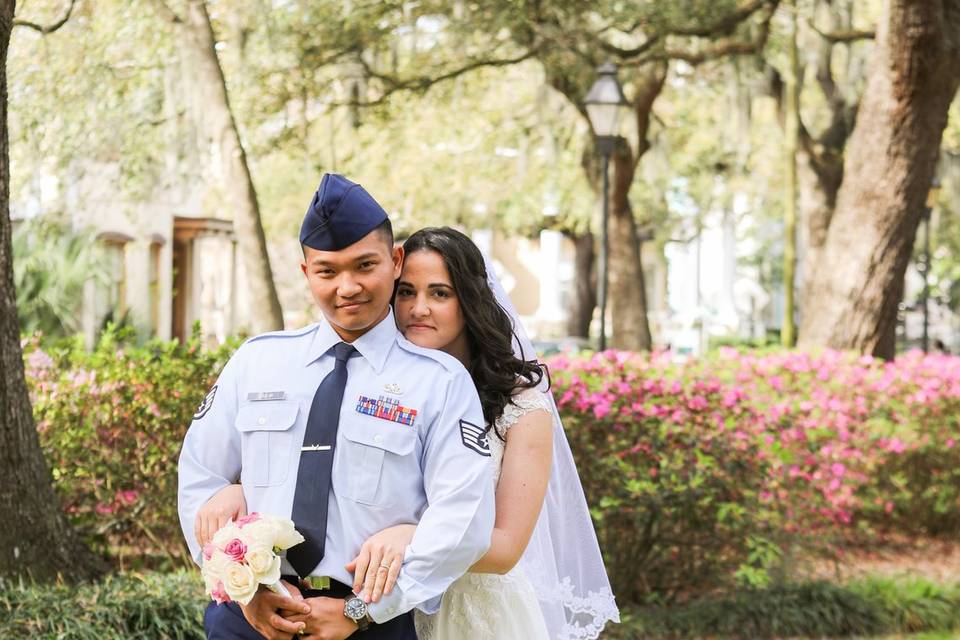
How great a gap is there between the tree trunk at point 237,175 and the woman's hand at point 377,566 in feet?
29.1

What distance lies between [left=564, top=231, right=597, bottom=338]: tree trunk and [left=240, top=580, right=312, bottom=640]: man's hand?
30.3m

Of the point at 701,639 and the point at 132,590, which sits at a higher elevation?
the point at 132,590

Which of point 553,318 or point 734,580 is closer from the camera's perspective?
point 734,580

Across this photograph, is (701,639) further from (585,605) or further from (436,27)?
(436,27)

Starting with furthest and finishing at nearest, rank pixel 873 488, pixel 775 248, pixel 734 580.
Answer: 1. pixel 775 248
2. pixel 873 488
3. pixel 734 580

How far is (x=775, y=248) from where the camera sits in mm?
43219

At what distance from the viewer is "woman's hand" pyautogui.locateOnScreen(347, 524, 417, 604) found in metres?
2.56

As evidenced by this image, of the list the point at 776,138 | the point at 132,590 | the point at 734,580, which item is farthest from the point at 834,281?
the point at 776,138

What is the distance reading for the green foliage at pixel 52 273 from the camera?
36.2 ft

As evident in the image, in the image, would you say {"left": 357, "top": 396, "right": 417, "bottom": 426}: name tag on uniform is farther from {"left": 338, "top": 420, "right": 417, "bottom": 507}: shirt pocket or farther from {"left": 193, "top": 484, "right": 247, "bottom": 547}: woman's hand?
{"left": 193, "top": 484, "right": 247, "bottom": 547}: woman's hand

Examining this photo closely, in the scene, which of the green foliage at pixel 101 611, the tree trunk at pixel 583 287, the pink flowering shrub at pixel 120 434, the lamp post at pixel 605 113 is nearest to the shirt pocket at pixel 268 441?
the green foliage at pixel 101 611

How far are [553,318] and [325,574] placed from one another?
47206mm

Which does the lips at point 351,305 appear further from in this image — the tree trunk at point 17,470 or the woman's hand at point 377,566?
the tree trunk at point 17,470

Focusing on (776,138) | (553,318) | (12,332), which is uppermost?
(776,138)
